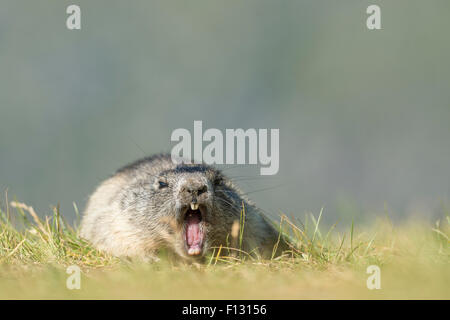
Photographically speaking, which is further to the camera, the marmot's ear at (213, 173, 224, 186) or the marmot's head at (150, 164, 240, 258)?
the marmot's ear at (213, 173, 224, 186)

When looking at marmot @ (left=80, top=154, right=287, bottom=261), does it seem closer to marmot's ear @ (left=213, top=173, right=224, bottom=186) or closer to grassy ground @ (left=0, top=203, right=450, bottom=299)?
marmot's ear @ (left=213, top=173, right=224, bottom=186)

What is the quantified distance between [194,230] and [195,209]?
0.72 feet

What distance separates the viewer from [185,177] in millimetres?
5855

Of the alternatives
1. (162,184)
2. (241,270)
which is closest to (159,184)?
(162,184)

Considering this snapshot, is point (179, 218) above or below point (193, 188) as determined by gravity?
below

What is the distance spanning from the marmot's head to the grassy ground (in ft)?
0.83

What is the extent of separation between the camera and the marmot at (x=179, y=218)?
5.72m

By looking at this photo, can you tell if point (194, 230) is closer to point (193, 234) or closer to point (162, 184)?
point (193, 234)

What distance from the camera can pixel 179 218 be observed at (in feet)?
18.9

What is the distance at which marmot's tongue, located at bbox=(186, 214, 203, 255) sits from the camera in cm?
567

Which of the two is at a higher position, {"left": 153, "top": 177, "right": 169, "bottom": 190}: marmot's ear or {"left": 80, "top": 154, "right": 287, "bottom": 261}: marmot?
{"left": 153, "top": 177, "right": 169, "bottom": 190}: marmot's ear

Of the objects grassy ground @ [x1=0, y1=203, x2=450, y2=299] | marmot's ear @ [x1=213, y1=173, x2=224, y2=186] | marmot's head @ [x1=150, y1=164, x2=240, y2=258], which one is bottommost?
grassy ground @ [x1=0, y1=203, x2=450, y2=299]

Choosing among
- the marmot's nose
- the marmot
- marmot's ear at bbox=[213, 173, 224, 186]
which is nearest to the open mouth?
the marmot

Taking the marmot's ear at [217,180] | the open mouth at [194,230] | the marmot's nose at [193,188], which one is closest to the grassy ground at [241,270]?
the open mouth at [194,230]
